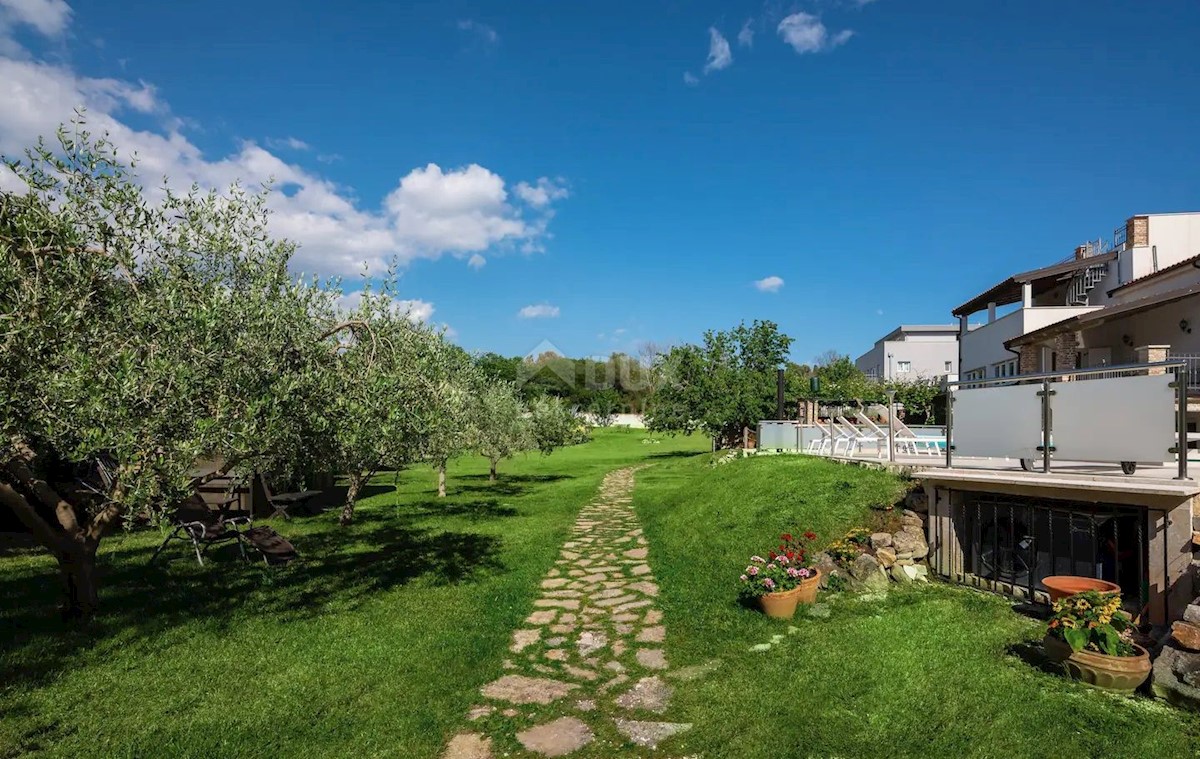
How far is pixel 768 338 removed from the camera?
37469 millimetres

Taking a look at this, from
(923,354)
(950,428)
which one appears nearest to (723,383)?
(950,428)

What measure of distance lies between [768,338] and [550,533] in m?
26.3

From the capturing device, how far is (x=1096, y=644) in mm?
5504

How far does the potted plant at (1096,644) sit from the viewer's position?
525cm

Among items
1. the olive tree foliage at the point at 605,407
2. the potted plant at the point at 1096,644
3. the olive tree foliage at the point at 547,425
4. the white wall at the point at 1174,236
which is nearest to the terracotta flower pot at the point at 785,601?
the potted plant at the point at 1096,644

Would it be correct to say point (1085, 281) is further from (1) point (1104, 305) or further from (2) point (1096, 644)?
(2) point (1096, 644)

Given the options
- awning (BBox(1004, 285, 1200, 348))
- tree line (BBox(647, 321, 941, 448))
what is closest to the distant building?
tree line (BBox(647, 321, 941, 448))

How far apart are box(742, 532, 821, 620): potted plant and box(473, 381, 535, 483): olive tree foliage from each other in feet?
44.0

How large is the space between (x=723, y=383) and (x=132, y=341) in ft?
94.1

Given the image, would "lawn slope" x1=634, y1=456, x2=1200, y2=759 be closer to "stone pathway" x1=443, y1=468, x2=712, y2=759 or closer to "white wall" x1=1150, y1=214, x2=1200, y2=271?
"stone pathway" x1=443, y1=468, x2=712, y2=759

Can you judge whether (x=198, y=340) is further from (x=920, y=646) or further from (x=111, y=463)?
(x=920, y=646)

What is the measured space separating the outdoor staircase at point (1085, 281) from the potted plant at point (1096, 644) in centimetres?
2573

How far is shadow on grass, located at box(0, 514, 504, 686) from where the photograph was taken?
282 inches

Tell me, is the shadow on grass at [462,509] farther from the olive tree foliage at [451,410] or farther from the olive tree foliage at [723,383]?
the olive tree foliage at [723,383]
